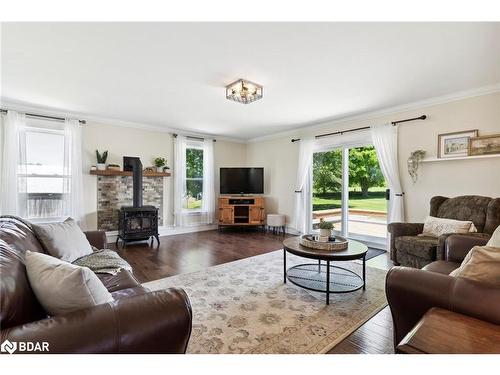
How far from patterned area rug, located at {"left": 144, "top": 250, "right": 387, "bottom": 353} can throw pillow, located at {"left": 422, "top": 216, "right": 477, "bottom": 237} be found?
0.82 metres

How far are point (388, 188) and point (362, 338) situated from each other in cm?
298

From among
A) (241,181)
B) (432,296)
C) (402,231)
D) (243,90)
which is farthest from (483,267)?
(241,181)

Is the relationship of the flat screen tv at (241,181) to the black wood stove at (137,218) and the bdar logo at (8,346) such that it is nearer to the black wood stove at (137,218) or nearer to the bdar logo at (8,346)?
the black wood stove at (137,218)

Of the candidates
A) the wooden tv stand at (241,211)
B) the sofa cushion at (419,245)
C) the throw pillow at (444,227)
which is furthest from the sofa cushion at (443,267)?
the wooden tv stand at (241,211)

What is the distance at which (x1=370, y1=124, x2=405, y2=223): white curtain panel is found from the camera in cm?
393

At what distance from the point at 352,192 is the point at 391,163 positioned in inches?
36.8

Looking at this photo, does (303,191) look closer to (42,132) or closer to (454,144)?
(454,144)

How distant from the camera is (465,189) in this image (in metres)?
3.38

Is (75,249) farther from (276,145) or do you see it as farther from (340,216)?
(276,145)

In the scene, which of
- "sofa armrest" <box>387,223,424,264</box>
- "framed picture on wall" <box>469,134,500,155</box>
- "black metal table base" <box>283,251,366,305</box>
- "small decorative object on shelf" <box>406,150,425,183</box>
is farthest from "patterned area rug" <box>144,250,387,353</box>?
"framed picture on wall" <box>469,134,500,155</box>
